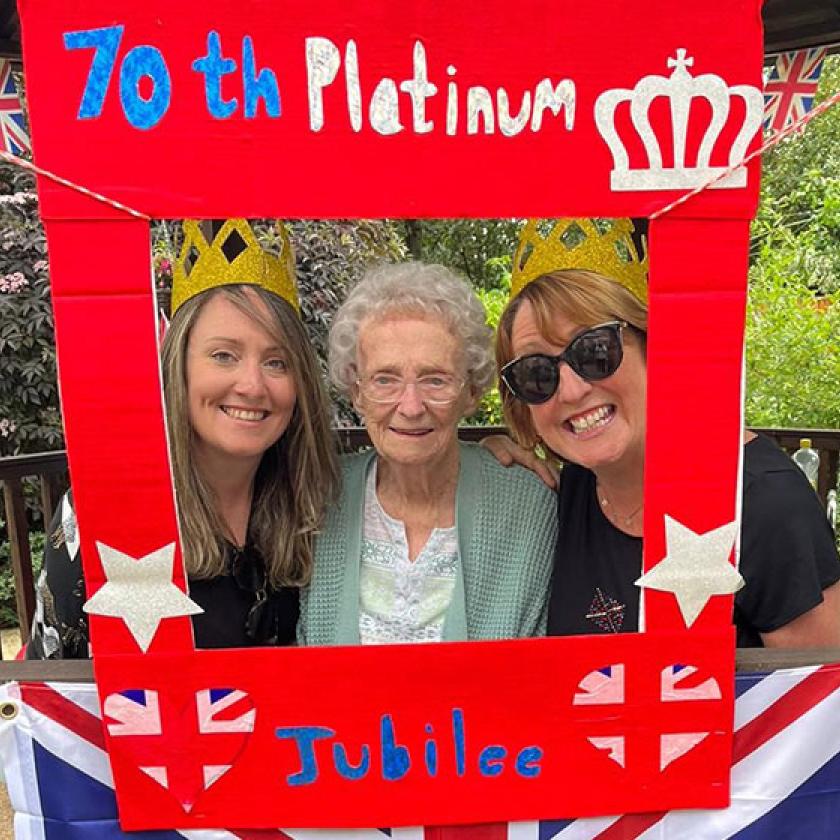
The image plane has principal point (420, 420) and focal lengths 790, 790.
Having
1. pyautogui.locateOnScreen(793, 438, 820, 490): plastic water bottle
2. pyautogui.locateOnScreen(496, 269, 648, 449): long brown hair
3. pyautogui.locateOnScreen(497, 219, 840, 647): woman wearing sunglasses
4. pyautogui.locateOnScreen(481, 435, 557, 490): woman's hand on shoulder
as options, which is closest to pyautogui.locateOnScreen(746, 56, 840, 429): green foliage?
pyautogui.locateOnScreen(793, 438, 820, 490): plastic water bottle

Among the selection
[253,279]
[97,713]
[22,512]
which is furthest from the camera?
[22,512]

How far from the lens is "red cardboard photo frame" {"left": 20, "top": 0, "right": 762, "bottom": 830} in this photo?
46.4 inches

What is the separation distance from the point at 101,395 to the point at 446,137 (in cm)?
68

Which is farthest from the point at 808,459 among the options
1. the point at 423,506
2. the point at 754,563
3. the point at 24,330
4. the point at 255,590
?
the point at 24,330

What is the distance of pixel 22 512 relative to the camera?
124 inches

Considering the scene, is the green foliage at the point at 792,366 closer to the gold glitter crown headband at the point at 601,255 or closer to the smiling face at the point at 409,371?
the gold glitter crown headband at the point at 601,255

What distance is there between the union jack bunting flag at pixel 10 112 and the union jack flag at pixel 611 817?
1.50 metres

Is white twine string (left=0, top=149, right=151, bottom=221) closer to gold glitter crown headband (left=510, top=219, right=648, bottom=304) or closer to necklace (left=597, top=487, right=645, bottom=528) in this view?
gold glitter crown headband (left=510, top=219, right=648, bottom=304)

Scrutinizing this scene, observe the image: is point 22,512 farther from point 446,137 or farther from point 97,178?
point 446,137

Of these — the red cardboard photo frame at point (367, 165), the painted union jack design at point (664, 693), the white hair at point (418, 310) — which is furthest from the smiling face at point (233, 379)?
the painted union jack design at point (664, 693)

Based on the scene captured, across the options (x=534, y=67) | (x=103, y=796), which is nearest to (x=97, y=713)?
(x=103, y=796)

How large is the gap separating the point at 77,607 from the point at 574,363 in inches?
45.5

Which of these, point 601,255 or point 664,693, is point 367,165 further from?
point 664,693

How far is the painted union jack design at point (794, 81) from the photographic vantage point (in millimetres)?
2346
